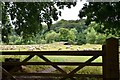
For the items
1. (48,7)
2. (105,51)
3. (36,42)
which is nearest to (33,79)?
(105,51)

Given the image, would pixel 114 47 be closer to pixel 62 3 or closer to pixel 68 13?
pixel 62 3

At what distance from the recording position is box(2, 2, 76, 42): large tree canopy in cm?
863

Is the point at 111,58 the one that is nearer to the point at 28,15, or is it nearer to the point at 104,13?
the point at 104,13

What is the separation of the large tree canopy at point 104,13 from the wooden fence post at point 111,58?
150 inches

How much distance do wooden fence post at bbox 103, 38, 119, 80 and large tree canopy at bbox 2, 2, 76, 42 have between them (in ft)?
15.6

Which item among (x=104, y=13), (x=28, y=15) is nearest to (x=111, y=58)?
(x=104, y=13)

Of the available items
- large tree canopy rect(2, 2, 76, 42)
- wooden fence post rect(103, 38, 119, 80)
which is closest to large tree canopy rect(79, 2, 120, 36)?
large tree canopy rect(2, 2, 76, 42)

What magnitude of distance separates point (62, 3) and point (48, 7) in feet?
2.39

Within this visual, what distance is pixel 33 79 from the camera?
551 centimetres

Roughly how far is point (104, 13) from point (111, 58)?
392 centimetres

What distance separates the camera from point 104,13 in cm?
785

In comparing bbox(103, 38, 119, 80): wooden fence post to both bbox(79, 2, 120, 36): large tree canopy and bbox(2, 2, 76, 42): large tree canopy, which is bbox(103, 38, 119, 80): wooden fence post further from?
bbox(2, 2, 76, 42): large tree canopy

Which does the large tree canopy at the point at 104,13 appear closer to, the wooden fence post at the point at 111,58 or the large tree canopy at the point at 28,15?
the large tree canopy at the point at 28,15

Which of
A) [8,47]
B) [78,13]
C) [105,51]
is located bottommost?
[8,47]
